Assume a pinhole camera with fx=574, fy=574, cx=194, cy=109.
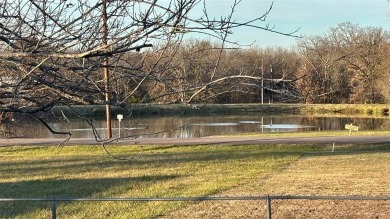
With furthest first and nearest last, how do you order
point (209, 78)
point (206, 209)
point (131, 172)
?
point (131, 172)
point (206, 209)
point (209, 78)

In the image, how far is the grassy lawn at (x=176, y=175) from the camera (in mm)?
10633

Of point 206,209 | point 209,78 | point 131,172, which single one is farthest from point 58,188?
point 209,78

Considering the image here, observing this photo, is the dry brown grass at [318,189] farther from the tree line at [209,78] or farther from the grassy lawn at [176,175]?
the tree line at [209,78]

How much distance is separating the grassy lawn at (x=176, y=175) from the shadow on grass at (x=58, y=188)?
2cm

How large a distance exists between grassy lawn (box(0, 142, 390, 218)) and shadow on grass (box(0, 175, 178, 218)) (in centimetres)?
2

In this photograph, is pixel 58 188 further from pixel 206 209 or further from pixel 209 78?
pixel 209 78

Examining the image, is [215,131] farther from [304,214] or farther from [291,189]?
[304,214]

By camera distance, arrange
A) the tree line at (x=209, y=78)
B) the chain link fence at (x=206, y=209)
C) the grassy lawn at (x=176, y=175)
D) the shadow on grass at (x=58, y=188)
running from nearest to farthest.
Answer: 1. the tree line at (x=209, y=78)
2. the chain link fence at (x=206, y=209)
3. the grassy lawn at (x=176, y=175)
4. the shadow on grass at (x=58, y=188)

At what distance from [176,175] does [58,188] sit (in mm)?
3175

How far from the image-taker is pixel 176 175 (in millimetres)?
14656

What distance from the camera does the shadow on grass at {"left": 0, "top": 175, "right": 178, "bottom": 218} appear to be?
35.4 ft

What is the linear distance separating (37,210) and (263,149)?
1294cm

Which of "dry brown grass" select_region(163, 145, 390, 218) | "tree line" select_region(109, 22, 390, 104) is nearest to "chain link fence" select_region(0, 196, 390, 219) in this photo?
"dry brown grass" select_region(163, 145, 390, 218)

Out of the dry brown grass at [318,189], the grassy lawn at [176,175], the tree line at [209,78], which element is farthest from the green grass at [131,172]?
the tree line at [209,78]
